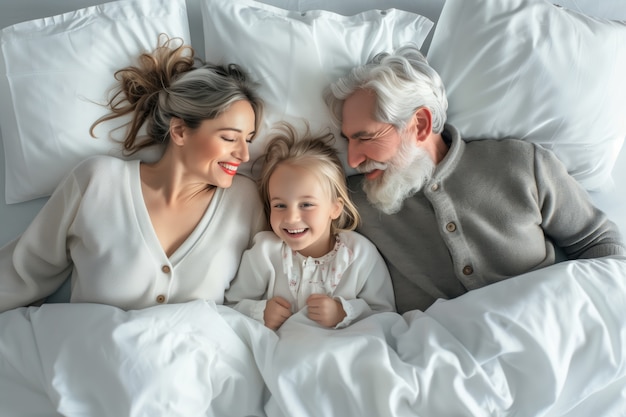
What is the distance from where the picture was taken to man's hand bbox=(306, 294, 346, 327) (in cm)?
156

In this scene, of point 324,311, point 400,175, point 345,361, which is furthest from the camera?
point 400,175

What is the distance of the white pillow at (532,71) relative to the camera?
1.72 meters

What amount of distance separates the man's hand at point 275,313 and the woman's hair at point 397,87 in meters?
0.56

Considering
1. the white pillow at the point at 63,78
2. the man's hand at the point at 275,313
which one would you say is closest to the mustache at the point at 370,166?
the man's hand at the point at 275,313

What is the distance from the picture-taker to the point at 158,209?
5.46 ft

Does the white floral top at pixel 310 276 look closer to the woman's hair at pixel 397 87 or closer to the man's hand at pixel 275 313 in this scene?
the man's hand at pixel 275 313

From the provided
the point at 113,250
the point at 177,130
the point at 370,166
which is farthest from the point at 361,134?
the point at 113,250

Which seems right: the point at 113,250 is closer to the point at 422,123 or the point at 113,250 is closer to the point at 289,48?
the point at 289,48

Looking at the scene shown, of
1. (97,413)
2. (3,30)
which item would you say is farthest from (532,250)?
(3,30)

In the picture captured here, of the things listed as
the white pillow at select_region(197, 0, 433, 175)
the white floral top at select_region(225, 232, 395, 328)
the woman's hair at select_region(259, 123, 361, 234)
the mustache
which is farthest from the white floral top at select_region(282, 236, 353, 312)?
the white pillow at select_region(197, 0, 433, 175)

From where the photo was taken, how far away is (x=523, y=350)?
1385 millimetres

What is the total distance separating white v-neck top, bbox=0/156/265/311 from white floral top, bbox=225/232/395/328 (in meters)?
0.07

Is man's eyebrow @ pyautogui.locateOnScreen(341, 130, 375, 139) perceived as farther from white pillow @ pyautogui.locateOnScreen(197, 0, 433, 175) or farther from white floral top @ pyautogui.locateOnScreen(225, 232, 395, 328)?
white floral top @ pyautogui.locateOnScreen(225, 232, 395, 328)

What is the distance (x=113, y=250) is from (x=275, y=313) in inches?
18.8
